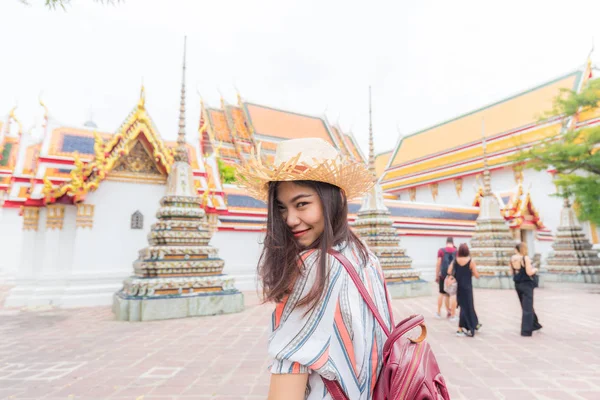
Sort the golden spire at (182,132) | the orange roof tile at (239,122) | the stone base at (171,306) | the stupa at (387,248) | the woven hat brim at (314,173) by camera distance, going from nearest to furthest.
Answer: the woven hat brim at (314,173)
the stone base at (171,306)
the golden spire at (182,132)
the stupa at (387,248)
the orange roof tile at (239,122)

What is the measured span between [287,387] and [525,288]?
5.27 m

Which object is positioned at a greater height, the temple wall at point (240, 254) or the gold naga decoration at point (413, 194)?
the gold naga decoration at point (413, 194)

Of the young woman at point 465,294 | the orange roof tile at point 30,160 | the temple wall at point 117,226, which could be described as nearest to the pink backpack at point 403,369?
the young woman at point 465,294

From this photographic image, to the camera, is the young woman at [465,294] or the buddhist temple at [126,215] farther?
the buddhist temple at [126,215]

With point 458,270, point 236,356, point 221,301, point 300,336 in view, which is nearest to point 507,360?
point 458,270

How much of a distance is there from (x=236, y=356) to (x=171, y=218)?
11.8ft

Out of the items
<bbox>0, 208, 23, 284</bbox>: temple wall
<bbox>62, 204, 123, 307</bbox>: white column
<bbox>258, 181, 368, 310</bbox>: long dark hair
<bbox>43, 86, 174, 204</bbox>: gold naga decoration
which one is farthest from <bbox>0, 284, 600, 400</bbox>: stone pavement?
<bbox>0, 208, 23, 284</bbox>: temple wall

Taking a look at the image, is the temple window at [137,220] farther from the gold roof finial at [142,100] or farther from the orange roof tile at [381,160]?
the orange roof tile at [381,160]

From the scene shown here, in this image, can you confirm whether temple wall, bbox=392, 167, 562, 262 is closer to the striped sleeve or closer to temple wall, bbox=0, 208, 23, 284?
the striped sleeve

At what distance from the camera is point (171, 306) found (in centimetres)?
601

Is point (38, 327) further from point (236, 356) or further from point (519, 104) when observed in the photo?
point (519, 104)

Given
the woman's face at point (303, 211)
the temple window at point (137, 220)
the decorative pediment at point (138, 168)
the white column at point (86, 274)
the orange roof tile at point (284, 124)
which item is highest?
the orange roof tile at point (284, 124)

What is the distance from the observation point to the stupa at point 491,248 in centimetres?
1048

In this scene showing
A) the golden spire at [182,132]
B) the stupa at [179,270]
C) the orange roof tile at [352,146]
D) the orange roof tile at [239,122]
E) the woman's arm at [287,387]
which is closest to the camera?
the woman's arm at [287,387]
